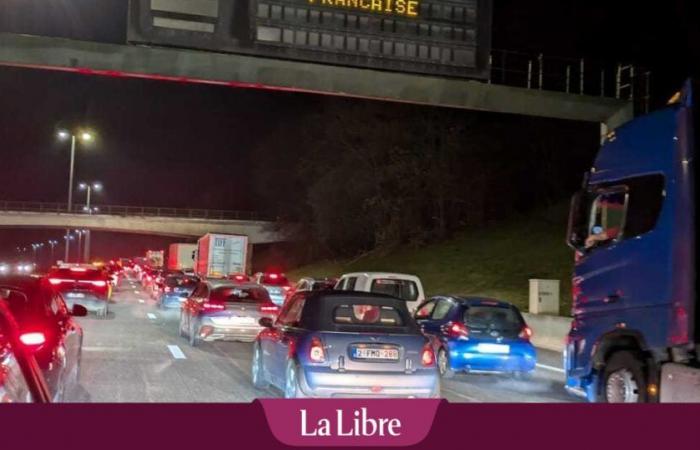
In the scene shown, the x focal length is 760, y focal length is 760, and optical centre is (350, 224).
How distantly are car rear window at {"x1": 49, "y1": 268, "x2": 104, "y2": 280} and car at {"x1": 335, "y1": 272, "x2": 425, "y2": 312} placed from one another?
31.8ft

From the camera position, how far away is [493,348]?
12367 mm

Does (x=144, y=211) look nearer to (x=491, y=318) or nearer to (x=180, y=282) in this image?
(x=180, y=282)

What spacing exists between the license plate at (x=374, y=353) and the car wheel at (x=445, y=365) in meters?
4.57

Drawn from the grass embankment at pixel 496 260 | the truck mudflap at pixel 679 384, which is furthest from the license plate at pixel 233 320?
the grass embankment at pixel 496 260

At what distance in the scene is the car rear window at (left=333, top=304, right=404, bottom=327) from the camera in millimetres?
8523

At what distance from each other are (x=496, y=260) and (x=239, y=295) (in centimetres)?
2246

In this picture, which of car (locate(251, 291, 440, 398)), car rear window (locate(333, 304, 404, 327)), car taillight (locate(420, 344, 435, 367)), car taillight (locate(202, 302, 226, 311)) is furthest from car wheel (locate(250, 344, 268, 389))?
car taillight (locate(202, 302, 226, 311))

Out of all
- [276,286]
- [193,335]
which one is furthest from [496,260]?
[193,335]

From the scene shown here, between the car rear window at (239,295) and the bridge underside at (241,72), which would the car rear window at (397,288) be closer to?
the car rear window at (239,295)

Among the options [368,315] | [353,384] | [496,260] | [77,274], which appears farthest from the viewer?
[496,260]

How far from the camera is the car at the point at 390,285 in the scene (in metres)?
16.3

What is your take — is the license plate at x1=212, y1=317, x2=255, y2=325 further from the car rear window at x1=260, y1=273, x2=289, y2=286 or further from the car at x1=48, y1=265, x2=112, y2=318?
the car rear window at x1=260, y1=273, x2=289, y2=286

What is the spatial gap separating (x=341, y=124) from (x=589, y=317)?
38.6 meters

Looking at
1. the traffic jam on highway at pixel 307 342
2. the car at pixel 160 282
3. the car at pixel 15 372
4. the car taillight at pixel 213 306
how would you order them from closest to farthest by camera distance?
the car at pixel 15 372 → the traffic jam on highway at pixel 307 342 → the car taillight at pixel 213 306 → the car at pixel 160 282
